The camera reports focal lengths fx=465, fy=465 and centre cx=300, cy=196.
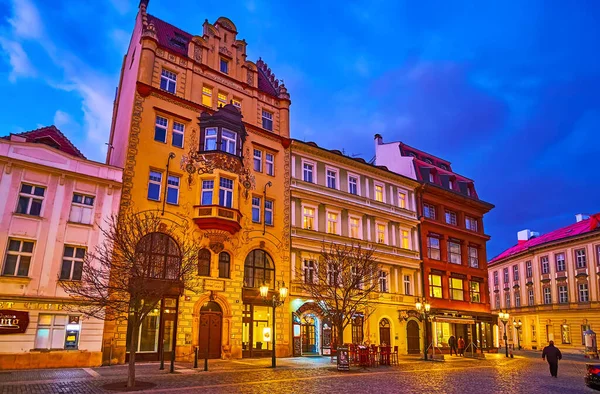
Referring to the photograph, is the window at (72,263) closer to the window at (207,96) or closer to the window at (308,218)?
the window at (207,96)

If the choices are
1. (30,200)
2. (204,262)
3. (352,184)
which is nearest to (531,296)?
(352,184)

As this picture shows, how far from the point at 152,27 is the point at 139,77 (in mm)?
3913

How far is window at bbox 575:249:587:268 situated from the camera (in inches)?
2156

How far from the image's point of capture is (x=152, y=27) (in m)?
29.6

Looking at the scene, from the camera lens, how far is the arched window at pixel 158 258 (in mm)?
18125

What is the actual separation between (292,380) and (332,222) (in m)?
18.1

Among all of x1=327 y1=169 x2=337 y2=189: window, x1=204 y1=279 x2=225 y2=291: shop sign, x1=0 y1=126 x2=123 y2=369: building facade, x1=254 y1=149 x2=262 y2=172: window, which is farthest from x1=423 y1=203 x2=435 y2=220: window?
x1=0 y1=126 x2=123 y2=369: building facade

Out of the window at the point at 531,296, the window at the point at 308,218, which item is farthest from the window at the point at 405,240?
the window at the point at 531,296

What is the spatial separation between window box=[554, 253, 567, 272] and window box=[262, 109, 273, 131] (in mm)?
43609

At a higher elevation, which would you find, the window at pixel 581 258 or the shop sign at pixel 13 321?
the window at pixel 581 258

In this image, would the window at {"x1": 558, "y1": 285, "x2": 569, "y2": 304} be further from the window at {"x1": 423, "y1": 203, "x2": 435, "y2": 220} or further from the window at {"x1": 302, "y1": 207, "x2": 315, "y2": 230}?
the window at {"x1": 302, "y1": 207, "x2": 315, "y2": 230}

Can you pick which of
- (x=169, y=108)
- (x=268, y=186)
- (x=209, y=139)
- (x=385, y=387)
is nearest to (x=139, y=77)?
(x=169, y=108)

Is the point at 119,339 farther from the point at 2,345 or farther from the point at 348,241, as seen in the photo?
the point at 348,241

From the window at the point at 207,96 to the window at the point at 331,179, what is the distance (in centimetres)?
1068
